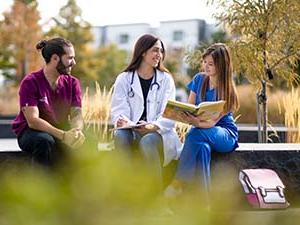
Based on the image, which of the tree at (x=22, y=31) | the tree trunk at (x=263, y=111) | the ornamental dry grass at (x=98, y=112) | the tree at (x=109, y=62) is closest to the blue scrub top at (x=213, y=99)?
the tree trunk at (x=263, y=111)

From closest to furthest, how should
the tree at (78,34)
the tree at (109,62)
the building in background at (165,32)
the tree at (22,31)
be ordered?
the tree at (22,31) → the tree at (78,34) → the tree at (109,62) → the building in background at (165,32)

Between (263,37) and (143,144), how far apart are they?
8.24 feet

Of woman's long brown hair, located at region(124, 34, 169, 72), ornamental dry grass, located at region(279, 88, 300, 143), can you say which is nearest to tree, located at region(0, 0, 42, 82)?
ornamental dry grass, located at region(279, 88, 300, 143)

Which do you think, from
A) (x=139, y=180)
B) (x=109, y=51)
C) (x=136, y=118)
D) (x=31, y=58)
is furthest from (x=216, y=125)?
(x=109, y=51)

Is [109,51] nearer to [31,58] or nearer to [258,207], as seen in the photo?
[31,58]

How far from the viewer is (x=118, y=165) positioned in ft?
3.89

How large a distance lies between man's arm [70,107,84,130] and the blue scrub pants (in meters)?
0.70

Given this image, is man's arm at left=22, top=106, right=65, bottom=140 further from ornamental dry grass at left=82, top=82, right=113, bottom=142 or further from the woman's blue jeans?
ornamental dry grass at left=82, top=82, right=113, bottom=142

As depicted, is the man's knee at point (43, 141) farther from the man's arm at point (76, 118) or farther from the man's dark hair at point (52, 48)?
the man's dark hair at point (52, 48)

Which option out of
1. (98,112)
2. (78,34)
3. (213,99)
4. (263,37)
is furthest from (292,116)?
(78,34)

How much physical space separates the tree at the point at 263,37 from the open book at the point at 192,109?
7.05ft

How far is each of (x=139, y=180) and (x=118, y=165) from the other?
0.18 ft

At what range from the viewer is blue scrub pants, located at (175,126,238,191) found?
162 inches

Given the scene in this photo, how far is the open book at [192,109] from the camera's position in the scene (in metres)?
3.88
